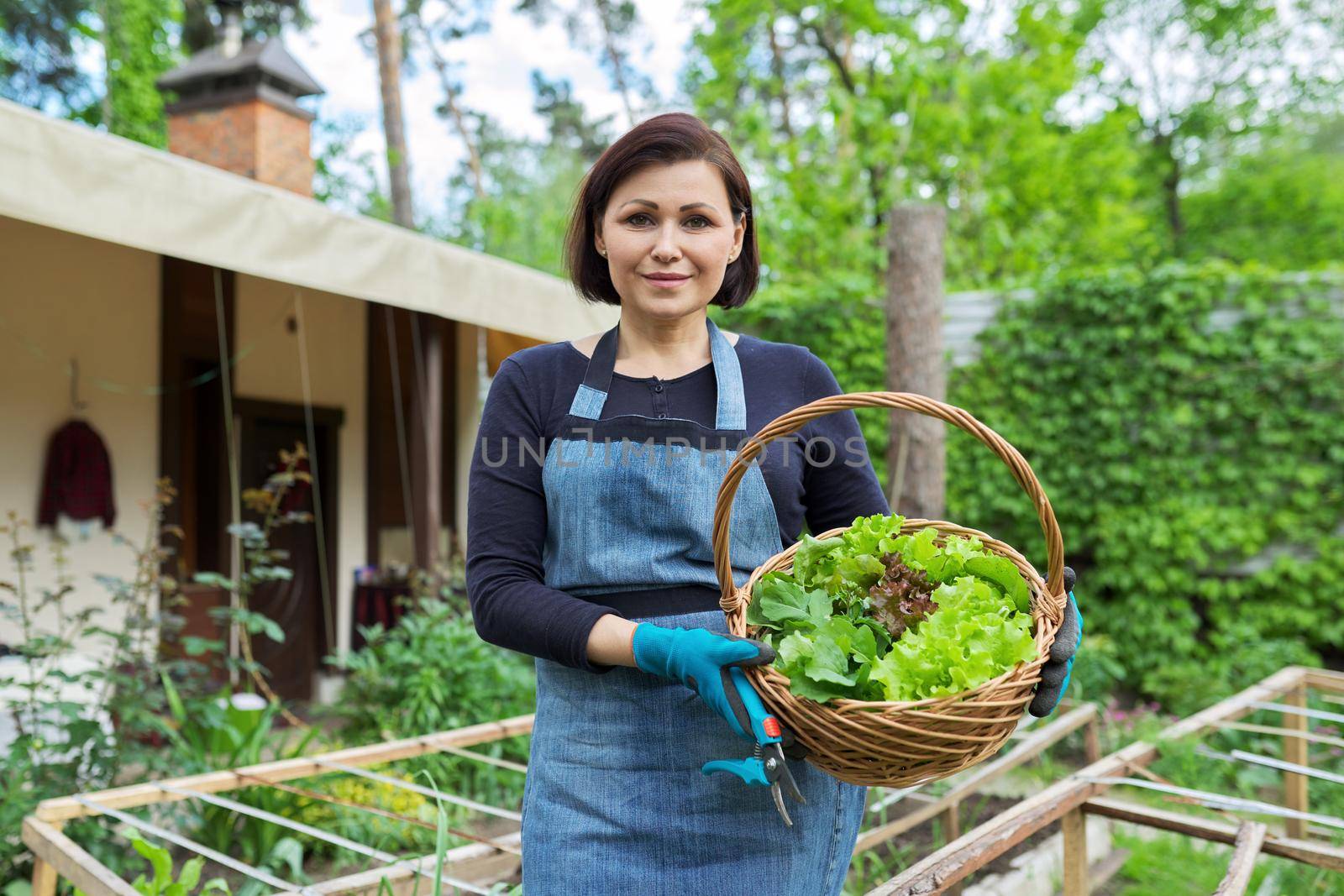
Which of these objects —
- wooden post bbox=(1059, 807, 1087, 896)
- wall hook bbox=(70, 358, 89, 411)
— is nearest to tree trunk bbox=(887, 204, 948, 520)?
wooden post bbox=(1059, 807, 1087, 896)

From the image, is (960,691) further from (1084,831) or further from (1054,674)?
(1084,831)

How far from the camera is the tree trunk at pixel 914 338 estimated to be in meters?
4.31

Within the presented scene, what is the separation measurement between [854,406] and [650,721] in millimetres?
484

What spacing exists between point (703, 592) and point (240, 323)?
17.9ft

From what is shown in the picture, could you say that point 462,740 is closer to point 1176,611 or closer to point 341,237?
point 341,237

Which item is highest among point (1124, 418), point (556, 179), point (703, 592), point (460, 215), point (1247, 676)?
point (556, 179)

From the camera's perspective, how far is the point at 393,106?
1161 cm

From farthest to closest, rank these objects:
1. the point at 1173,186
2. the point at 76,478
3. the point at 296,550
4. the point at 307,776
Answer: the point at 1173,186 → the point at 296,550 → the point at 76,478 → the point at 307,776

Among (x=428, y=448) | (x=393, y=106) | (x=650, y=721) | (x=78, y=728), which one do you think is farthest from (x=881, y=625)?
(x=393, y=106)

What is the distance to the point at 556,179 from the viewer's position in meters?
26.2

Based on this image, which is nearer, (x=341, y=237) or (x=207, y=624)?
(x=341, y=237)

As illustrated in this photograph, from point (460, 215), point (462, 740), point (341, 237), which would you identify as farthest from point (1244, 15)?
point (462, 740)

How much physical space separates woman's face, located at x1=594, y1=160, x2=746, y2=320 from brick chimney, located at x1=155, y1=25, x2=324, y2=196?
17.8 ft

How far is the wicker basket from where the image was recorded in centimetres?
99
